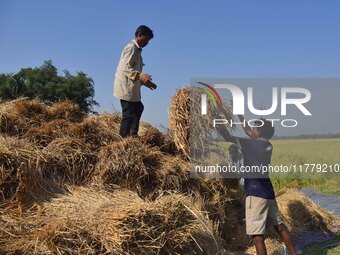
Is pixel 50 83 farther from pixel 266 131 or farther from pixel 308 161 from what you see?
pixel 266 131

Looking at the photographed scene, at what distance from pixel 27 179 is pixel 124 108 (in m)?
1.65

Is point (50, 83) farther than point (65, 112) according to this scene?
Yes

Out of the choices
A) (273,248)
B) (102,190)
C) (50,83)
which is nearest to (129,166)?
(102,190)

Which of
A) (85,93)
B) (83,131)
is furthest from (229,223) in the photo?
(85,93)

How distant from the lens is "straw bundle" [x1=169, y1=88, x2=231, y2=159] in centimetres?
541

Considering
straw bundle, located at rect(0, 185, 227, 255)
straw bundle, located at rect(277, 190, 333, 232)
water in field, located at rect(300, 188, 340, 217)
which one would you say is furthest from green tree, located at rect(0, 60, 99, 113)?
straw bundle, located at rect(0, 185, 227, 255)

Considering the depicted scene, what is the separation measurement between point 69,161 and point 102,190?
0.52m

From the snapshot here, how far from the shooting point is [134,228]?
3664mm

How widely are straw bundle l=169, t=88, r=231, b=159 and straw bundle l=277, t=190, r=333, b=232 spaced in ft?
7.27

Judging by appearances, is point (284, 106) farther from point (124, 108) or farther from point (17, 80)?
point (17, 80)

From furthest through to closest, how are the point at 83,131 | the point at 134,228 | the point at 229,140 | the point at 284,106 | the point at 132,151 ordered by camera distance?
the point at 284,106 < the point at 229,140 < the point at 83,131 < the point at 132,151 < the point at 134,228

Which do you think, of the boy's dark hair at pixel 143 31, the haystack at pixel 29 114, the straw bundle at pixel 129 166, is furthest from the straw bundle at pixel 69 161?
the boy's dark hair at pixel 143 31

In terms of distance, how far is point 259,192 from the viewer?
488 cm

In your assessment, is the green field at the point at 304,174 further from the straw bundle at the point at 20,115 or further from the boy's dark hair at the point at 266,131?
the straw bundle at the point at 20,115
